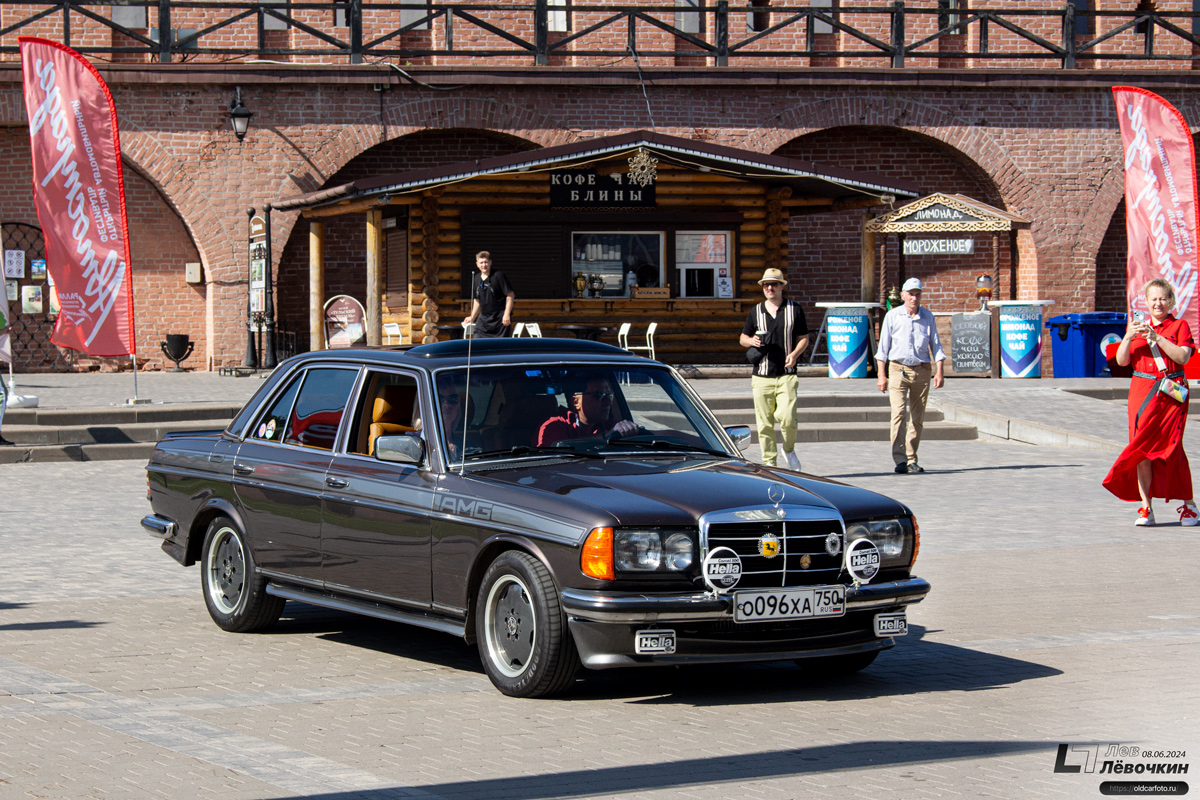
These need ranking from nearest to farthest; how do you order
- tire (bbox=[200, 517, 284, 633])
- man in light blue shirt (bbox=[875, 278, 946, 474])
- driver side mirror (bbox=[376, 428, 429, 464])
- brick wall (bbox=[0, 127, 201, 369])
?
driver side mirror (bbox=[376, 428, 429, 464])
tire (bbox=[200, 517, 284, 633])
man in light blue shirt (bbox=[875, 278, 946, 474])
brick wall (bbox=[0, 127, 201, 369])

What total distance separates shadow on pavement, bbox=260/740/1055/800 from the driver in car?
2113 millimetres

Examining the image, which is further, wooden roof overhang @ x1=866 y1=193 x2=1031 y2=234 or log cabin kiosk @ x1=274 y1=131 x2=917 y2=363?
log cabin kiosk @ x1=274 y1=131 x2=917 y2=363

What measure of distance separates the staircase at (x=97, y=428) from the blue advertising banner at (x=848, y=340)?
35.4 feet

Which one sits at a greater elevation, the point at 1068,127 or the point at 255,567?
the point at 1068,127

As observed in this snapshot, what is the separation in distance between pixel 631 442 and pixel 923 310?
9355 mm

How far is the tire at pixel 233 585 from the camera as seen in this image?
8.00 m

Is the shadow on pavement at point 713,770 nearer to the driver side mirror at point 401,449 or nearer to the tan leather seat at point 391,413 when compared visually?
the driver side mirror at point 401,449

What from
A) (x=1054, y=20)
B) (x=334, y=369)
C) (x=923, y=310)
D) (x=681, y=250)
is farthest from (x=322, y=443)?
(x=1054, y=20)

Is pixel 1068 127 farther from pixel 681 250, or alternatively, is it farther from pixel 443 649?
pixel 443 649

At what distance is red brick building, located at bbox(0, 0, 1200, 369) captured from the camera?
2758cm

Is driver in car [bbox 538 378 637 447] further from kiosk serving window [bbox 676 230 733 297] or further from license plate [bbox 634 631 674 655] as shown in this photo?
kiosk serving window [bbox 676 230 733 297]

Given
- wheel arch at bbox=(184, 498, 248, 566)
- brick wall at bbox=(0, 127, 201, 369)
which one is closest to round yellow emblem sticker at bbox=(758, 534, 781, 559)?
wheel arch at bbox=(184, 498, 248, 566)

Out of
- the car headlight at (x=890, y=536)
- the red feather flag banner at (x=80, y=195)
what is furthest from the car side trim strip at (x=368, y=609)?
the red feather flag banner at (x=80, y=195)

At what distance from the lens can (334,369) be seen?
7973 millimetres
